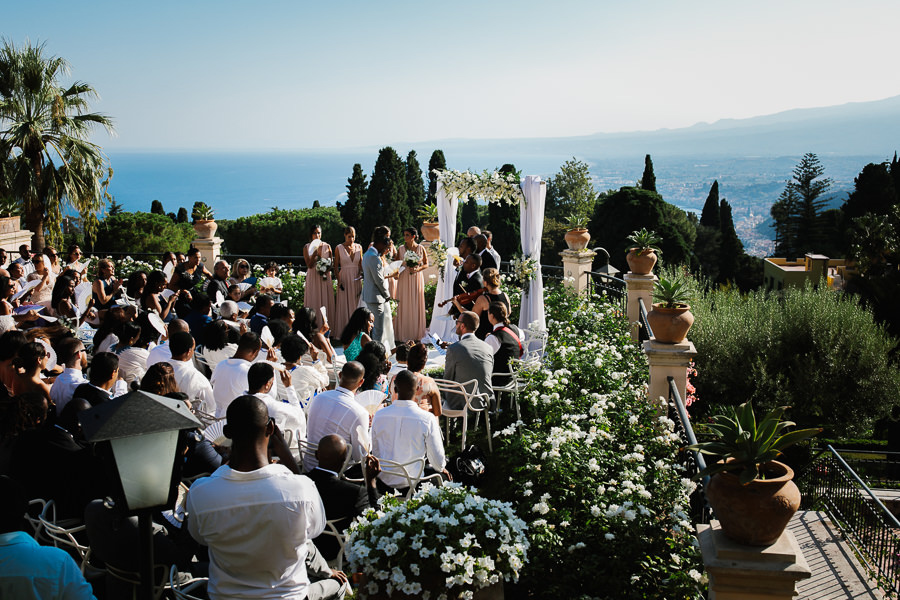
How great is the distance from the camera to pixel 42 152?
664 inches

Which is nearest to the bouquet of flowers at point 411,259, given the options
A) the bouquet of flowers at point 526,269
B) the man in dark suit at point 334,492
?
the bouquet of flowers at point 526,269

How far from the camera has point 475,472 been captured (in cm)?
595

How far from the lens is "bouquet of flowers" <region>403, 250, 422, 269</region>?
11.3m

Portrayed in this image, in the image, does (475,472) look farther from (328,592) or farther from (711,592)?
(711,592)

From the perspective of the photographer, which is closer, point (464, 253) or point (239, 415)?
point (239, 415)

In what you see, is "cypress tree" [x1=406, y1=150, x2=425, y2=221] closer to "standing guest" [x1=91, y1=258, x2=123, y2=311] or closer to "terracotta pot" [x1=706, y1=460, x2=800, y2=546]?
"standing guest" [x1=91, y1=258, x2=123, y2=311]

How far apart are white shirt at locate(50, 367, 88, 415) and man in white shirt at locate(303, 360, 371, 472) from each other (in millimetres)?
1904

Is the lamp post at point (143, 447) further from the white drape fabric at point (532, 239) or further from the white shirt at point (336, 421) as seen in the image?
the white drape fabric at point (532, 239)

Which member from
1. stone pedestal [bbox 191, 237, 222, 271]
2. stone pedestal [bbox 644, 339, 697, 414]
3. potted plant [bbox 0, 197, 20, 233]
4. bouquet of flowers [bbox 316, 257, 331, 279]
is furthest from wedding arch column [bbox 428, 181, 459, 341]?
potted plant [bbox 0, 197, 20, 233]

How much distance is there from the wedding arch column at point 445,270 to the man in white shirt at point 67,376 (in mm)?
6626

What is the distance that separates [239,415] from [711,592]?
Answer: 2.23 m

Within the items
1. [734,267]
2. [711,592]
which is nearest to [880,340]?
[711,592]

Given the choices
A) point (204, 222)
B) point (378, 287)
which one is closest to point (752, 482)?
point (378, 287)

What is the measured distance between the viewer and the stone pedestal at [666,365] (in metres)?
6.19
